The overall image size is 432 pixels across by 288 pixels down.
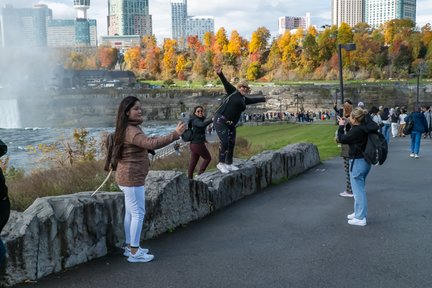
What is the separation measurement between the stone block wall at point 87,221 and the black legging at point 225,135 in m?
0.51

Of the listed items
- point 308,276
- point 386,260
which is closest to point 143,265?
point 308,276

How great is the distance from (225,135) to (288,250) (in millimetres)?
3338

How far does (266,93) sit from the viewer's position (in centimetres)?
9725

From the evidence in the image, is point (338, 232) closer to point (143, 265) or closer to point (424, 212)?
point (424, 212)

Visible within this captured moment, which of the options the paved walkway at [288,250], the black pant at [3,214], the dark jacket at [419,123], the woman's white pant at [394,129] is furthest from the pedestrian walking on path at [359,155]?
the woman's white pant at [394,129]

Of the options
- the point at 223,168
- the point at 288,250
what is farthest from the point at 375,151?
the point at 223,168

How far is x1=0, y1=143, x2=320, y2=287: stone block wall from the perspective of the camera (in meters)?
5.11

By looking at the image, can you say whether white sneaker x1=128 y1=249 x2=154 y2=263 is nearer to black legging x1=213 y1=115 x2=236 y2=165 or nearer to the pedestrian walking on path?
the pedestrian walking on path

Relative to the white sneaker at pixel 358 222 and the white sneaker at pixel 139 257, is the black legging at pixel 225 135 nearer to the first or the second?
the white sneaker at pixel 358 222

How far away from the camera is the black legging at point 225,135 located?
358 inches

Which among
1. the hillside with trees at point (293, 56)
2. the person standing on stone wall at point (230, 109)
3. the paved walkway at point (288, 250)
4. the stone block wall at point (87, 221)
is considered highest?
the hillside with trees at point (293, 56)

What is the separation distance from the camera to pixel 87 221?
5812 millimetres

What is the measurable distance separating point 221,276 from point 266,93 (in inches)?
3661

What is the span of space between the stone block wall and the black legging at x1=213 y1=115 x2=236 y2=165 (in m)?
0.51
